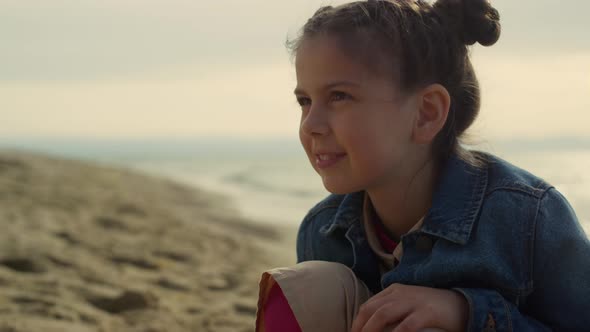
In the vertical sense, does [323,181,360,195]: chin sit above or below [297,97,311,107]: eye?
below

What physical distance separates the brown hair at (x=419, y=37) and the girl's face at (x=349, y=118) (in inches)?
1.5

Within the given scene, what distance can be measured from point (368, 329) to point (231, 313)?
1572 millimetres

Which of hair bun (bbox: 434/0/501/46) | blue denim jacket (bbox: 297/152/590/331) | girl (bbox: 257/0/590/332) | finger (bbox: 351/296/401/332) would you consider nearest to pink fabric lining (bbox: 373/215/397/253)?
girl (bbox: 257/0/590/332)

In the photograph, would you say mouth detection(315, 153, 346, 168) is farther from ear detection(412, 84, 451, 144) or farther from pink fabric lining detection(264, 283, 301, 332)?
pink fabric lining detection(264, 283, 301, 332)

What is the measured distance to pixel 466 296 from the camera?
164 cm

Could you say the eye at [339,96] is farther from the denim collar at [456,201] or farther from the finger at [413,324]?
the finger at [413,324]

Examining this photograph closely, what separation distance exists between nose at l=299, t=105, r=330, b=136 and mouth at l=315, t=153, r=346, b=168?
6 centimetres

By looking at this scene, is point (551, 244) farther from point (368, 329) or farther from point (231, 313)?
point (231, 313)

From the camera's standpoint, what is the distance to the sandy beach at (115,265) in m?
2.68

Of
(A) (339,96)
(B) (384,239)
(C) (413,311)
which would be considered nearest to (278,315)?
(C) (413,311)

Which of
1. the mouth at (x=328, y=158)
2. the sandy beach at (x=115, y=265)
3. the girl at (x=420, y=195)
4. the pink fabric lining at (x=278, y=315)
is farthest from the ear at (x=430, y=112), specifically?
the sandy beach at (x=115, y=265)

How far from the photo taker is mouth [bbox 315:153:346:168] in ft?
6.05

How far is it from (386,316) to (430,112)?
0.60 meters


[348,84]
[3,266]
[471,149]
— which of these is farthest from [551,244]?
[3,266]
